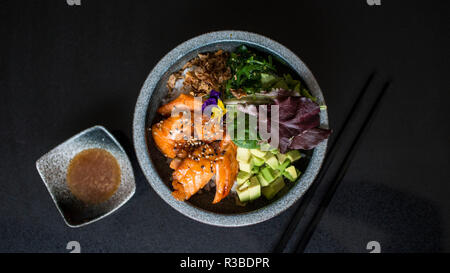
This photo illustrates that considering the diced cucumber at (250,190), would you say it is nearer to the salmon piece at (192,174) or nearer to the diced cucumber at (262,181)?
the diced cucumber at (262,181)

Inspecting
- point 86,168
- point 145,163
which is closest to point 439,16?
point 145,163

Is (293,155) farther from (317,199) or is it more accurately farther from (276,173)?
(317,199)

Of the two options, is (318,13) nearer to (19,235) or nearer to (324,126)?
(324,126)

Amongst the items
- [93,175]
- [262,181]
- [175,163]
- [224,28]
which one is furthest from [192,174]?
[224,28]

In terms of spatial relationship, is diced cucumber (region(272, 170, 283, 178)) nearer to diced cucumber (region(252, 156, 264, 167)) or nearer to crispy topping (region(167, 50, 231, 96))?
diced cucumber (region(252, 156, 264, 167))

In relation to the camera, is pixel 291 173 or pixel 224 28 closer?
pixel 291 173

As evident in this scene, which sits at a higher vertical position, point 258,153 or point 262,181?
point 258,153

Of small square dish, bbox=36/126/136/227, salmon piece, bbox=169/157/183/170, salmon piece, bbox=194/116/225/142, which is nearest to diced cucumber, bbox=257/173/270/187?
salmon piece, bbox=194/116/225/142
